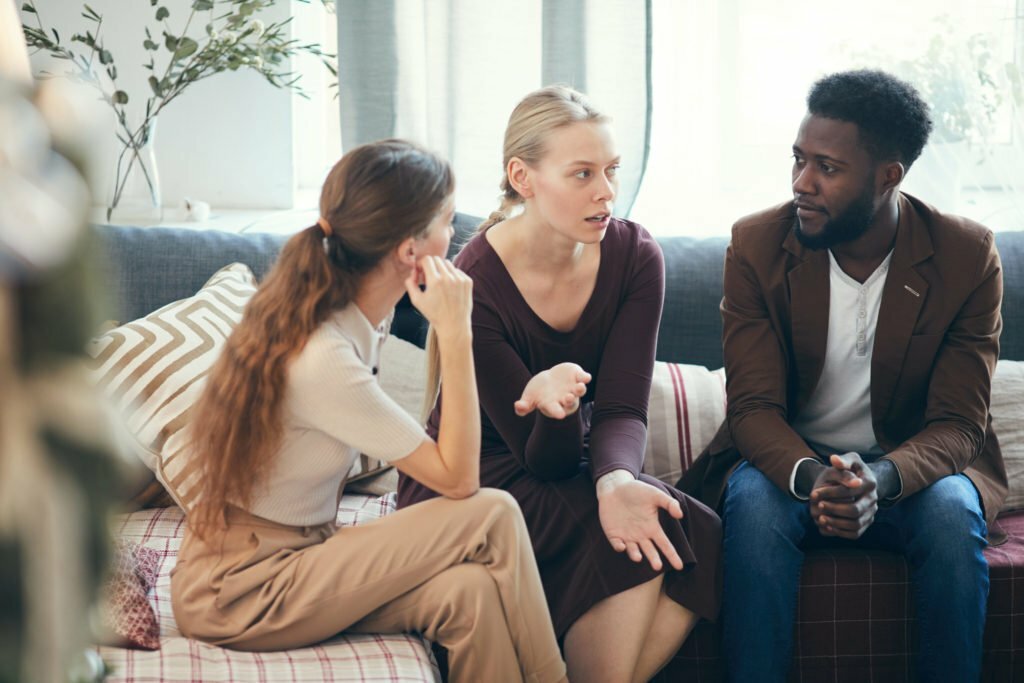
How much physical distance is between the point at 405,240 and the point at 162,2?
6.02 feet

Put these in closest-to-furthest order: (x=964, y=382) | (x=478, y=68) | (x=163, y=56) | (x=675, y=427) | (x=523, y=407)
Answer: (x=523, y=407) < (x=964, y=382) < (x=675, y=427) < (x=478, y=68) < (x=163, y=56)

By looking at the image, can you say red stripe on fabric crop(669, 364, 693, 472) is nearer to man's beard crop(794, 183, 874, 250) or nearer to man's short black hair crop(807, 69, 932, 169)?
man's beard crop(794, 183, 874, 250)

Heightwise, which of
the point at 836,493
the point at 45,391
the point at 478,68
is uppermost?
the point at 478,68

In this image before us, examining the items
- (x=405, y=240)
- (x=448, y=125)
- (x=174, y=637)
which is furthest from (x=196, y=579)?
(x=448, y=125)

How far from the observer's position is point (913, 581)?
1897 millimetres

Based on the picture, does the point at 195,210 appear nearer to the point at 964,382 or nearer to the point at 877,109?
the point at 877,109

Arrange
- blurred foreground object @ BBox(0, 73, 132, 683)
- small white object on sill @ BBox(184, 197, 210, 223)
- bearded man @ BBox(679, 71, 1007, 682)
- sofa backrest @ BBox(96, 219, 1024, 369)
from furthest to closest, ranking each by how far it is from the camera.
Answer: small white object on sill @ BBox(184, 197, 210, 223) < sofa backrest @ BBox(96, 219, 1024, 369) < bearded man @ BBox(679, 71, 1007, 682) < blurred foreground object @ BBox(0, 73, 132, 683)

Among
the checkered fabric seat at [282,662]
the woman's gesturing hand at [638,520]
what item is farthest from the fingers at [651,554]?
the checkered fabric seat at [282,662]

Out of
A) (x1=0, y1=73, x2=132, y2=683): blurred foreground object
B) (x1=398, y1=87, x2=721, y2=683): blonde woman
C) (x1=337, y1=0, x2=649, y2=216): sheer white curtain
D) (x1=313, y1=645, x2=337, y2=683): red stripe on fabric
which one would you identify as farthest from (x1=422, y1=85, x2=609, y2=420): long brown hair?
(x1=0, y1=73, x2=132, y2=683): blurred foreground object

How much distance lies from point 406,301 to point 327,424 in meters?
0.89

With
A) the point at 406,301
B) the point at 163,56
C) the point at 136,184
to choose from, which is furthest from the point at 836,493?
the point at 163,56

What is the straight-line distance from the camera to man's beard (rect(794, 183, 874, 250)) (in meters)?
2.03

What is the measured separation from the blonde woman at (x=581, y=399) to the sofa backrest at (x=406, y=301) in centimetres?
32

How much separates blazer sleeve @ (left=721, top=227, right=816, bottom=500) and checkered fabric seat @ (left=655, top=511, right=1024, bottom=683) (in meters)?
0.18
